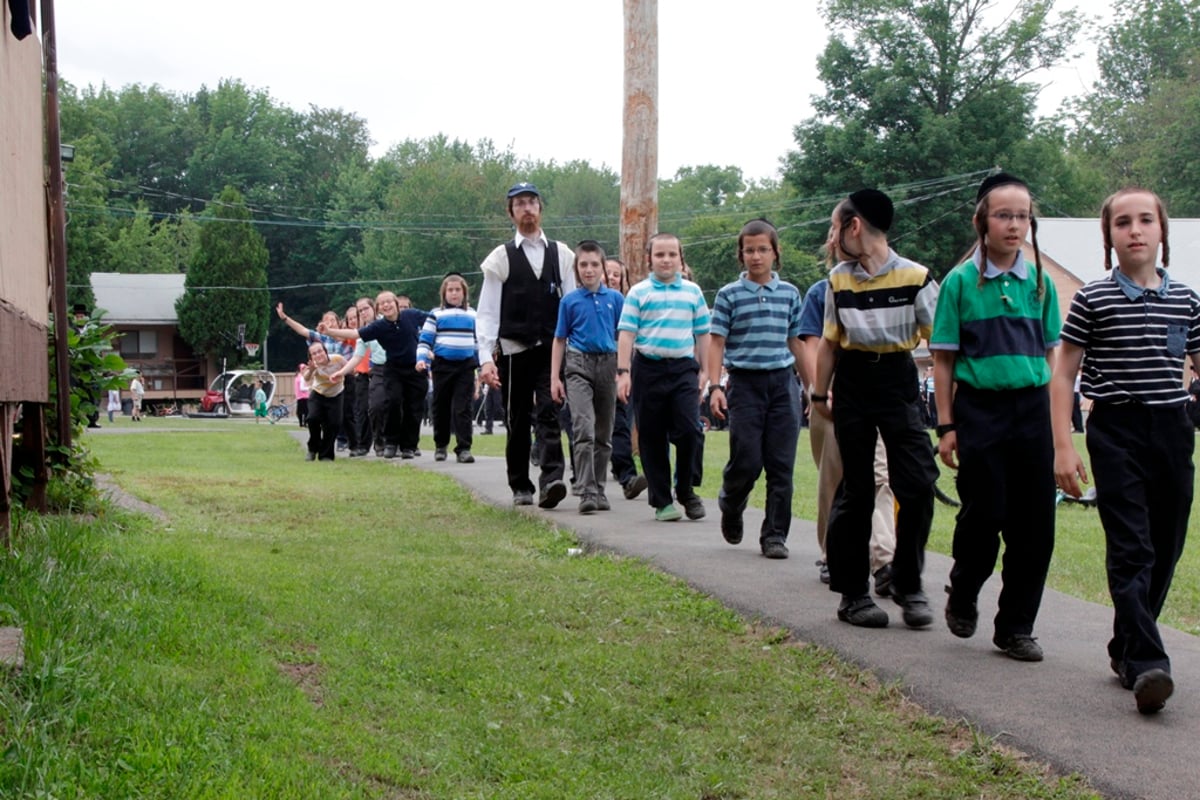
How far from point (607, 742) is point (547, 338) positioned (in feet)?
20.5

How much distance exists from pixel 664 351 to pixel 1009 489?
4.23 m

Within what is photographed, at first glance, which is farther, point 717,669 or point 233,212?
point 233,212

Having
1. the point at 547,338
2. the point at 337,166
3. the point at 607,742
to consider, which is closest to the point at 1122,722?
the point at 607,742

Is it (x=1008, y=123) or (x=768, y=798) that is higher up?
(x=1008, y=123)

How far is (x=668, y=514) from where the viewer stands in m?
9.98

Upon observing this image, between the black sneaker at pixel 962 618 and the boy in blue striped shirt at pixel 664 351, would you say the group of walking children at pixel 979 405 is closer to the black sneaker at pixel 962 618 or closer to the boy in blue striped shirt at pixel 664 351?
the black sneaker at pixel 962 618

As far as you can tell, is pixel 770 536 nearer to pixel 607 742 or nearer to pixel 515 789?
pixel 607 742

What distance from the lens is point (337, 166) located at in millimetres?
103312

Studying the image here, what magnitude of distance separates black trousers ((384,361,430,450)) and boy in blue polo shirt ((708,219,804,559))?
31.8ft

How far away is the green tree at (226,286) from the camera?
73.2 metres

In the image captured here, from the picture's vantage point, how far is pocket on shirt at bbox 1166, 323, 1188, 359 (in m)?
5.04

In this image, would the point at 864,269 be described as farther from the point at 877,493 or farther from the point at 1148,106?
the point at 1148,106

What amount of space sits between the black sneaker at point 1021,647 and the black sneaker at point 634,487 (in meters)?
6.09

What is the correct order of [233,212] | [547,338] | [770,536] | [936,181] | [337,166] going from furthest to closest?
1. [337,166]
2. [233,212]
3. [936,181]
4. [547,338]
5. [770,536]
